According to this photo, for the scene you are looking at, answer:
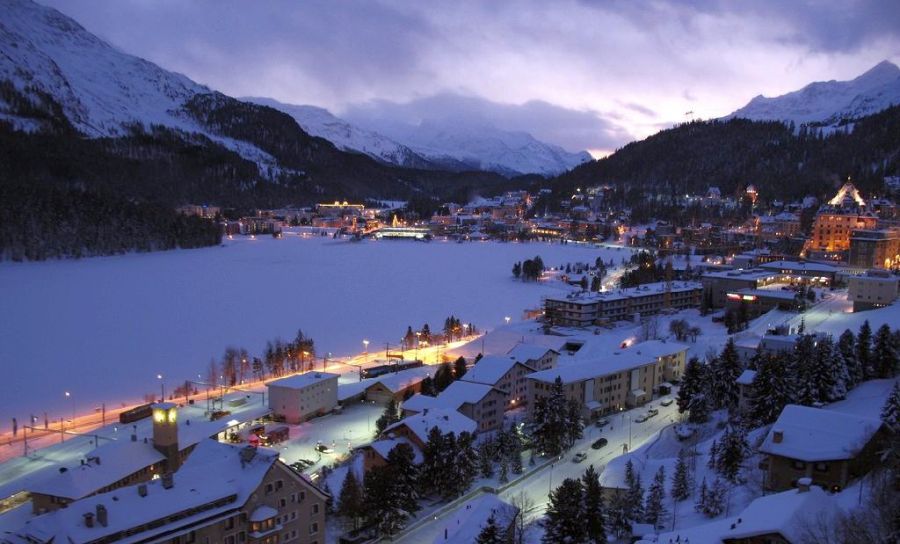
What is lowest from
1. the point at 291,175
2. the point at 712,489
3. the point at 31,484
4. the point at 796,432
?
the point at 31,484

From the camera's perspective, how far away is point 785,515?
20.5 feet

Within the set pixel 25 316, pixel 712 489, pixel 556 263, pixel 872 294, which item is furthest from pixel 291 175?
pixel 712 489

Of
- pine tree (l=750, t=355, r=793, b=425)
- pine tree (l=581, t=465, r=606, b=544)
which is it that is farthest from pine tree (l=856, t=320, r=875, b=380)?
pine tree (l=581, t=465, r=606, b=544)

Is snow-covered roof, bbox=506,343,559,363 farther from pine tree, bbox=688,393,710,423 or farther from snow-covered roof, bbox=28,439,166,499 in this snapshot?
snow-covered roof, bbox=28,439,166,499

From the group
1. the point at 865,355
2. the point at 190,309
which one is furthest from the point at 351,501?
the point at 190,309

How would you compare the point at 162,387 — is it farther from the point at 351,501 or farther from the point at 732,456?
the point at 732,456

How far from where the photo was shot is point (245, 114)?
128 metres

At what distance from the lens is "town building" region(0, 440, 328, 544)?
6648mm

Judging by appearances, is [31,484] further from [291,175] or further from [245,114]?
[245,114]

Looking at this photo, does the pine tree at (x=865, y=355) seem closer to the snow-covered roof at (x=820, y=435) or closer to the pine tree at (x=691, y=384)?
the pine tree at (x=691, y=384)

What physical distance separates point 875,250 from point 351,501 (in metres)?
26.2

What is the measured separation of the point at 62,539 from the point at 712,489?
23.6 ft

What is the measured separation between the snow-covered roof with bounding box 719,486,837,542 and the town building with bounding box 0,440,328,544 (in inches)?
189

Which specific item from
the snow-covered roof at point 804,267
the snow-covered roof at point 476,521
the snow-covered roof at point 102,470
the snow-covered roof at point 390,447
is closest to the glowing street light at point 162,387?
the snow-covered roof at point 102,470
